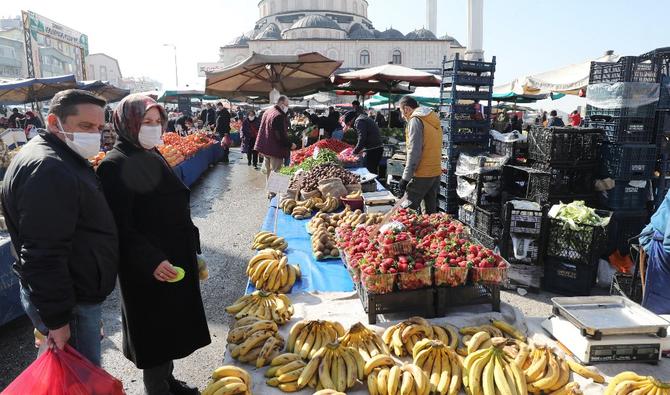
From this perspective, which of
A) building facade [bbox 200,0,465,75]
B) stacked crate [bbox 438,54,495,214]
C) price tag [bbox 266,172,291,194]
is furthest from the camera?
building facade [bbox 200,0,465,75]

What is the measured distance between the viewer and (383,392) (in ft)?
7.39

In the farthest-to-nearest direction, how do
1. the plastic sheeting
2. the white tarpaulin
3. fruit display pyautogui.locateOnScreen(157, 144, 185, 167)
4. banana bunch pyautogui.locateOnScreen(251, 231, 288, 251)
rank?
fruit display pyautogui.locateOnScreen(157, 144, 185, 167) < the white tarpaulin < the plastic sheeting < banana bunch pyautogui.locateOnScreen(251, 231, 288, 251)

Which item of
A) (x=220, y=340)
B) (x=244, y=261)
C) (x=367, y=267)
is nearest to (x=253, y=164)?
(x=244, y=261)

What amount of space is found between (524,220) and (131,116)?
4.32 m

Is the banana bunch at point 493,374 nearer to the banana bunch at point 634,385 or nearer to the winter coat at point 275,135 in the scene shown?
the banana bunch at point 634,385

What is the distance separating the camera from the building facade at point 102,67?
227ft

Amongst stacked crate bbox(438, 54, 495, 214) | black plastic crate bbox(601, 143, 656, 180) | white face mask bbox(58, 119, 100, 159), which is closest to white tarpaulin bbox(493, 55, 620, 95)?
stacked crate bbox(438, 54, 495, 214)

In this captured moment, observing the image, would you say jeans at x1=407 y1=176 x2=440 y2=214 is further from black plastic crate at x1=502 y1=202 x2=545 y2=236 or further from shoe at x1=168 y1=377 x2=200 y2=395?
shoe at x1=168 y1=377 x2=200 y2=395

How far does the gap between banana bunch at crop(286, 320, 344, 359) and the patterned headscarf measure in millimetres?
1478

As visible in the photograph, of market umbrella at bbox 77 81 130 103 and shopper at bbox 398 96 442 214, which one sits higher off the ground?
market umbrella at bbox 77 81 130 103

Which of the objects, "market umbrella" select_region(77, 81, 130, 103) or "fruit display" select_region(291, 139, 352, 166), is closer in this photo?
"fruit display" select_region(291, 139, 352, 166)

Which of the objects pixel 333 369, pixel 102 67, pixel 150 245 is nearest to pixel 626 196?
pixel 333 369

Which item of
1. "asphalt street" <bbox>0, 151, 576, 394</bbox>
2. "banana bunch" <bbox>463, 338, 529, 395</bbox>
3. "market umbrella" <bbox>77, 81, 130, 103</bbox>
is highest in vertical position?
"market umbrella" <bbox>77, 81, 130, 103</bbox>

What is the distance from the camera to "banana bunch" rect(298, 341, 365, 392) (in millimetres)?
2322
